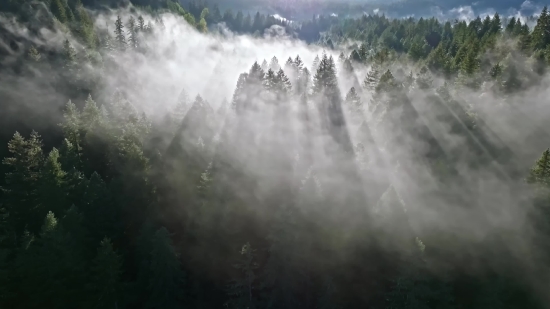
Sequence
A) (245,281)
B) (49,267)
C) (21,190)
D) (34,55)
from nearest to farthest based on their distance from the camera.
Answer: (49,267), (245,281), (21,190), (34,55)

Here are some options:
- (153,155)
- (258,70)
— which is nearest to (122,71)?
(258,70)

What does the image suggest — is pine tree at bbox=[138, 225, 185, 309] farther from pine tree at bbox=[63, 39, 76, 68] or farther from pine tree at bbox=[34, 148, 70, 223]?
pine tree at bbox=[63, 39, 76, 68]

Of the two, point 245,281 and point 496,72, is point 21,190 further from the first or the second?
point 496,72

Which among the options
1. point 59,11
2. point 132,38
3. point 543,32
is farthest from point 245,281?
point 59,11

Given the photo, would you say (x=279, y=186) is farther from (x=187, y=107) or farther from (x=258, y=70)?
(x=258, y=70)

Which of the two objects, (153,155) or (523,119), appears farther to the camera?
(523,119)

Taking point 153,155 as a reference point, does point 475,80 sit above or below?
above

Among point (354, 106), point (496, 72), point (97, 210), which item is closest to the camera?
point (97, 210)

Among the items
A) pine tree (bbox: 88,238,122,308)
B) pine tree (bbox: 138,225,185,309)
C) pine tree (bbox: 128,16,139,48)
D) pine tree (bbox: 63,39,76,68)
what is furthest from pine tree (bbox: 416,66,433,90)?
pine tree (bbox: 128,16,139,48)
